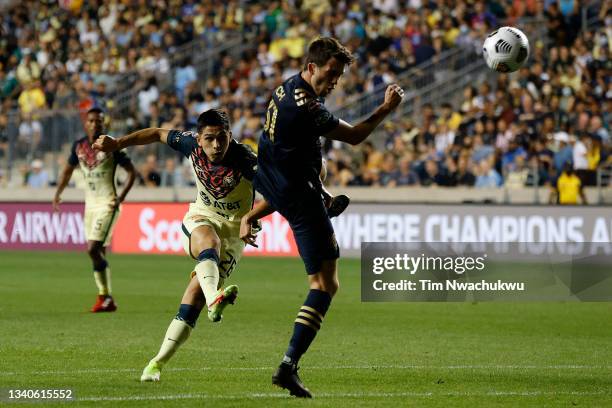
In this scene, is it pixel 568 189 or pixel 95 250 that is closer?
pixel 95 250

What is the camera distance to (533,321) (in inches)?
618

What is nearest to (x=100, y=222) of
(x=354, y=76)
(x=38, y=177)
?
(x=38, y=177)

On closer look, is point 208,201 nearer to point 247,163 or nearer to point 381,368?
point 247,163

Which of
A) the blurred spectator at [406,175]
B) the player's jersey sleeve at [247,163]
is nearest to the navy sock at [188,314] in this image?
the player's jersey sleeve at [247,163]

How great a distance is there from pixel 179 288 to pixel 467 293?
4476 millimetres

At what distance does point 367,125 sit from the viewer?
342 inches

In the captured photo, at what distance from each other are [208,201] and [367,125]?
6.49 ft

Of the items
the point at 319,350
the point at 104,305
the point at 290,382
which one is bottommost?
the point at 104,305

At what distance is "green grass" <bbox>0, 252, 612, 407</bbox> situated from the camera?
29.9ft

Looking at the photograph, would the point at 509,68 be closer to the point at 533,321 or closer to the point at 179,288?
the point at 533,321

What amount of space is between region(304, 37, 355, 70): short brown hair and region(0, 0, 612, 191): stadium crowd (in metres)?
16.3

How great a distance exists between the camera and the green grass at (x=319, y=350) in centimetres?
911

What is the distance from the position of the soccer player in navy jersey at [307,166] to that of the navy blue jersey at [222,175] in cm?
85

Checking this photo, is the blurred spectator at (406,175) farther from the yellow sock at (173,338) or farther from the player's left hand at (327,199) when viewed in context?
the yellow sock at (173,338)
